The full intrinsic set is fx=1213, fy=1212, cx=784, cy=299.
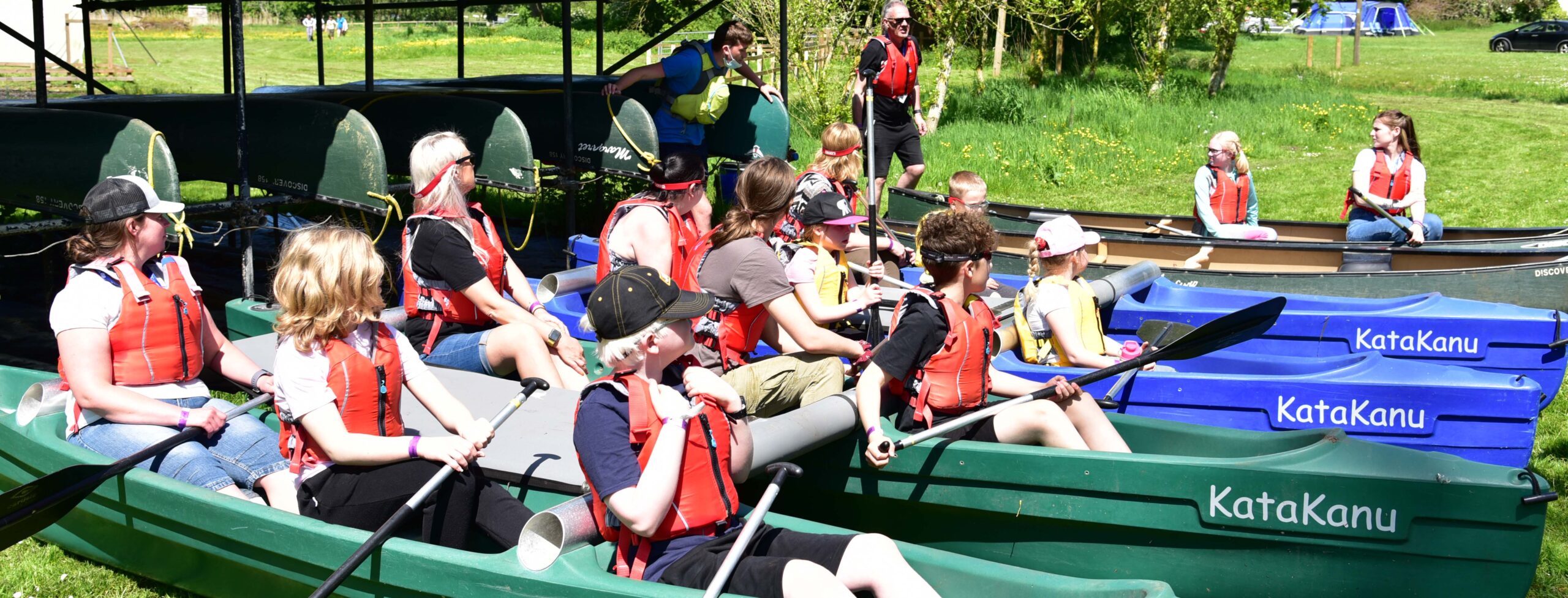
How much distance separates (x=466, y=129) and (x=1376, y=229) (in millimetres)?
5650

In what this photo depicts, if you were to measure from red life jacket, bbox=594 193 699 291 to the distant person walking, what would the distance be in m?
3.51

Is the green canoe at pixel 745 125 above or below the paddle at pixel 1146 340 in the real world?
above

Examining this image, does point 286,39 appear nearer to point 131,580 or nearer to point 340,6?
point 340,6

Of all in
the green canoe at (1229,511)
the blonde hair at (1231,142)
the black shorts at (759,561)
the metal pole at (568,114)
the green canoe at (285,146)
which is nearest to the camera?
the black shorts at (759,561)

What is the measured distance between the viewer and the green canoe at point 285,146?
670 cm

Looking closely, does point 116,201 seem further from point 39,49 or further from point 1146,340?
point 39,49

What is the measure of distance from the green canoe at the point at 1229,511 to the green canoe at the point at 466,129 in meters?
4.22

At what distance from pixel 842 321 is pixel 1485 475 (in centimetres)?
243

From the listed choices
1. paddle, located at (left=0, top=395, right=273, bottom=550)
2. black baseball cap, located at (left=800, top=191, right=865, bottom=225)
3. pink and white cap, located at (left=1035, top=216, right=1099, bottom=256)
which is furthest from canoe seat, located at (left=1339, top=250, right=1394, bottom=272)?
paddle, located at (left=0, top=395, right=273, bottom=550)

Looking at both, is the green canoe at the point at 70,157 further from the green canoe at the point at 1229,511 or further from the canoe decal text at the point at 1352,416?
the canoe decal text at the point at 1352,416

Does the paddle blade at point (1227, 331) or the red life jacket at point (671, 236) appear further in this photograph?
the red life jacket at point (671, 236)

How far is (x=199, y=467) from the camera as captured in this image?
3.55 meters

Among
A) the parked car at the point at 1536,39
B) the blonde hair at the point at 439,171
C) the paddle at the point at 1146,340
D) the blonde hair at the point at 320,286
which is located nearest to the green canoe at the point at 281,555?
the blonde hair at the point at 320,286

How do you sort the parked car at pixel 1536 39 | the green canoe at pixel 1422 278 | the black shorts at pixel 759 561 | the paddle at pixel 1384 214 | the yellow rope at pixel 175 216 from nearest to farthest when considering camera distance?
the black shorts at pixel 759 561 < the yellow rope at pixel 175 216 < the green canoe at pixel 1422 278 < the paddle at pixel 1384 214 < the parked car at pixel 1536 39
